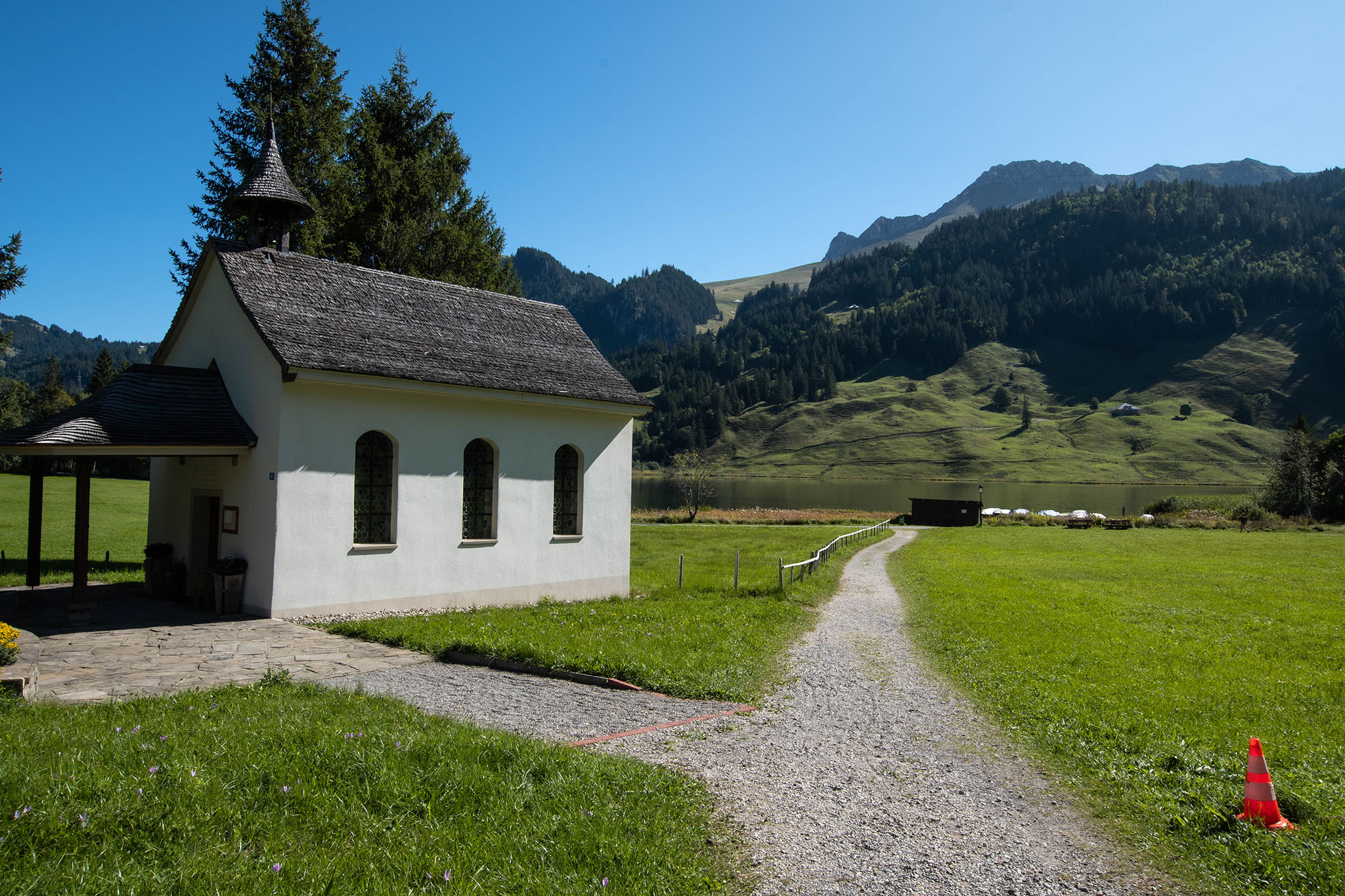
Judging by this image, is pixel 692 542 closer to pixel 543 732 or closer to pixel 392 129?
pixel 392 129

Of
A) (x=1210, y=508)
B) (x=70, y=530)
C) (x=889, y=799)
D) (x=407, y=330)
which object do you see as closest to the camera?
(x=889, y=799)

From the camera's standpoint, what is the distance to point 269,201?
713 inches

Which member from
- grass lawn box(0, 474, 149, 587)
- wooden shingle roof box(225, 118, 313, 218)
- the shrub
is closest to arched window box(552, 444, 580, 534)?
wooden shingle roof box(225, 118, 313, 218)

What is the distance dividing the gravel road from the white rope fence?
8761mm

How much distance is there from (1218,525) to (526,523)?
54.2 meters

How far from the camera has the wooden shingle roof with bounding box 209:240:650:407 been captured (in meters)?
15.6

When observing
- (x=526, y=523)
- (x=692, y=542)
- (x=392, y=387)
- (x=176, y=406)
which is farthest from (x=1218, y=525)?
(x=176, y=406)

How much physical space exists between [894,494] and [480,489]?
9787cm

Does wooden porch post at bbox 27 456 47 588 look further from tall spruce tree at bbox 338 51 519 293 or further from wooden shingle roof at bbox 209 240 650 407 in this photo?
tall spruce tree at bbox 338 51 519 293

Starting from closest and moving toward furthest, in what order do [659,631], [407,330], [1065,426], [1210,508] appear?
[659,631] < [407,330] < [1210,508] < [1065,426]

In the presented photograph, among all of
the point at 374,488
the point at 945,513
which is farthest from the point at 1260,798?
the point at 945,513

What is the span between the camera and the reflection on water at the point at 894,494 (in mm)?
86438

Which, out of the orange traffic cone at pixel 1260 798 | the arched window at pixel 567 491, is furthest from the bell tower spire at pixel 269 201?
the orange traffic cone at pixel 1260 798

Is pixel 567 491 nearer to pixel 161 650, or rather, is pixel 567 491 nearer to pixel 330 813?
pixel 161 650
